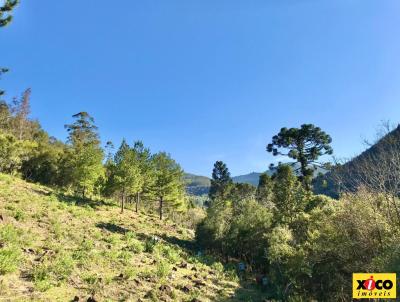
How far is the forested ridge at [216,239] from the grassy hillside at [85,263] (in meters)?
0.07

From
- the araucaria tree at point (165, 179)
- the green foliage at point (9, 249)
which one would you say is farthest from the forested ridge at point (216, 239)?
the araucaria tree at point (165, 179)

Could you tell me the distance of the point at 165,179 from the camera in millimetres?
45812

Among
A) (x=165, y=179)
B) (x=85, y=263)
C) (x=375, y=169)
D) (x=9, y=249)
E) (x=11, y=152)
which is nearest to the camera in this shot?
(x=9, y=249)

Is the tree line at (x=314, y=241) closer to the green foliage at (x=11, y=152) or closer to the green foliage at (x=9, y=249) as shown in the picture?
the green foliage at (x=9, y=249)

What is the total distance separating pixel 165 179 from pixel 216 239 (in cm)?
1523

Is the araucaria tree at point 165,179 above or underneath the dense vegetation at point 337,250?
above

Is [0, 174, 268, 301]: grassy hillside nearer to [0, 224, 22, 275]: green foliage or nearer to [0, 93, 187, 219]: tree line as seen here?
[0, 224, 22, 275]: green foliage

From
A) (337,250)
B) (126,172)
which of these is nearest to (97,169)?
(126,172)

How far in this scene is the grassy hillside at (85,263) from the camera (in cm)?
1321

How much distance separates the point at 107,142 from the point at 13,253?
71059mm

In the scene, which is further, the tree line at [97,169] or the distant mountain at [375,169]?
the tree line at [97,169]

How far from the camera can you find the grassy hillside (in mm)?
13211

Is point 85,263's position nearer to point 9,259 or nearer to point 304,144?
point 9,259

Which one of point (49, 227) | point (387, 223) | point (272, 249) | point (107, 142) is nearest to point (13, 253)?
point (49, 227)
